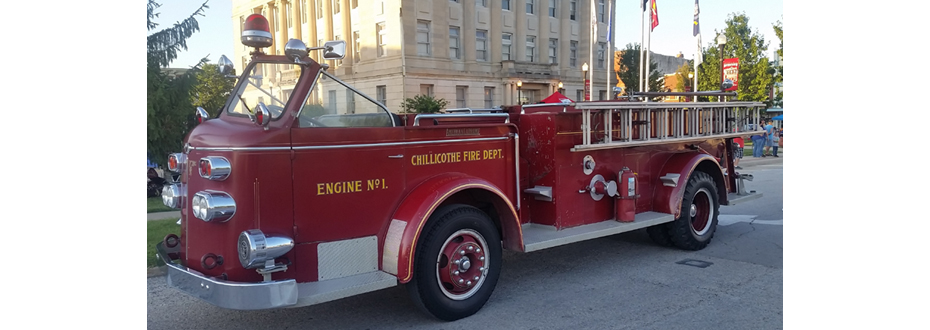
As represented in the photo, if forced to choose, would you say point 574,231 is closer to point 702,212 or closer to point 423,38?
point 702,212

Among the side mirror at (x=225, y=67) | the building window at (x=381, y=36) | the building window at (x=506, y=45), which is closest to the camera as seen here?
the side mirror at (x=225, y=67)

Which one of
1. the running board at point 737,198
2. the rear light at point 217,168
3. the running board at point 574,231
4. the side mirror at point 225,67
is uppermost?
the side mirror at point 225,67

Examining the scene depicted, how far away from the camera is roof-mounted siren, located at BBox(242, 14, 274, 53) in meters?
4.43

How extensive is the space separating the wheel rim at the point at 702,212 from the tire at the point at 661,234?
1.23 feet

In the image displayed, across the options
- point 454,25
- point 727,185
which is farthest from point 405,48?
point 727,185

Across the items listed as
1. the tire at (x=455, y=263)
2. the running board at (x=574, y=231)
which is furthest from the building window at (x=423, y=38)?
the tire at (x=455, y=263)

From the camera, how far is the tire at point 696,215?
685cm

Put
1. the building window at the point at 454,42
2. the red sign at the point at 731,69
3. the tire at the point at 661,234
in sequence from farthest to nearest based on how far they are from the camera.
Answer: the red sign at the point at 731,69, the building window at the point at 454,42, the tire at the point at 661,234

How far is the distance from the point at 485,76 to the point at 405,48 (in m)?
3.90

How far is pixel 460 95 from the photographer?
760 inches

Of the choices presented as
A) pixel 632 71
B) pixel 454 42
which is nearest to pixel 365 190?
pixel 454 42

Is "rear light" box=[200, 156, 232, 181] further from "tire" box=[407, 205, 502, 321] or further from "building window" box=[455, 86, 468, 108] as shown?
"building window" box=[455, 86, 468, 108]

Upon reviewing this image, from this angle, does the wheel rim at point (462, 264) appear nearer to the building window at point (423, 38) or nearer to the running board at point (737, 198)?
the running board at point (737, 198)

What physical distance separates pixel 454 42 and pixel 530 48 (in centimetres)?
635
